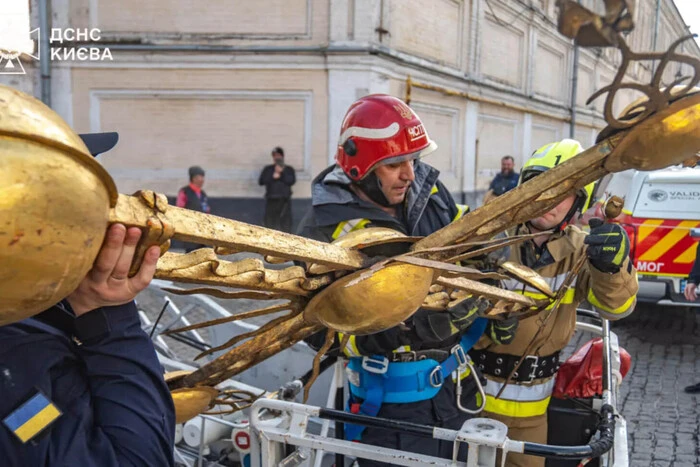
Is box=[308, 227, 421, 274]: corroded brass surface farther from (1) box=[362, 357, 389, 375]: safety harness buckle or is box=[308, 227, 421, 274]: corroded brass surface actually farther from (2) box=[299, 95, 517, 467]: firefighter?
(1) box=[362, 357, 389, 375]: safety harness buckle

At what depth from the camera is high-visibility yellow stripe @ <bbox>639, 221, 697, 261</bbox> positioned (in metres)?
7.18

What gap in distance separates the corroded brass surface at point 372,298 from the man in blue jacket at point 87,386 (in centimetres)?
40

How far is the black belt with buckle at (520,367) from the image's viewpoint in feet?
9.87

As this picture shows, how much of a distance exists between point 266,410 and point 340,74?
10.4m

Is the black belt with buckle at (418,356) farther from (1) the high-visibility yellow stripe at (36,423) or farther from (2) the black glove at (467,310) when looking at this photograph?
(1) the high-visibility yellow stripe at (36,423)

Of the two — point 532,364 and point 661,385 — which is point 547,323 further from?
point 661,385

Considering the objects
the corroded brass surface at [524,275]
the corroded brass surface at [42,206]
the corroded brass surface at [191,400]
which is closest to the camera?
the corroded brass surface at [42,206]

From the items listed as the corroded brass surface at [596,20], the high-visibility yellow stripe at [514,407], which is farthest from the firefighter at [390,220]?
the corroded brass surface at [596,20]

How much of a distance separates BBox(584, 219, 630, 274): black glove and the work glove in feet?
1.36

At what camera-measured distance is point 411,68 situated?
45.9 ft

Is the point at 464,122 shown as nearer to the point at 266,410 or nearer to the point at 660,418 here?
the point at 660,418

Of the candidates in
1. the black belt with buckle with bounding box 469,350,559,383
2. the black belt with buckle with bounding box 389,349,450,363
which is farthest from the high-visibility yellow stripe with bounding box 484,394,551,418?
the black belt with buckle with bounding box 389,349,450,363

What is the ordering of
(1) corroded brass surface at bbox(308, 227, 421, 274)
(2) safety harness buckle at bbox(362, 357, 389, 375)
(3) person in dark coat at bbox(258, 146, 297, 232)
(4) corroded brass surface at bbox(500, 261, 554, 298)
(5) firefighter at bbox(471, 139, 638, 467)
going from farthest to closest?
(3) person in dark coat at bbox(258, 146, 297, 232) → (5) firefighter at bbox(471, 139, 638, 467) → (2) safety harness buckle at bbox(362, 357, 389, 375) → (4) corroded brass surface at bbox(500, 261, 554, 298) → (1) corroded brass surface at bbox(308, 227, 421, 274)

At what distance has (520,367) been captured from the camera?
3004 mm
